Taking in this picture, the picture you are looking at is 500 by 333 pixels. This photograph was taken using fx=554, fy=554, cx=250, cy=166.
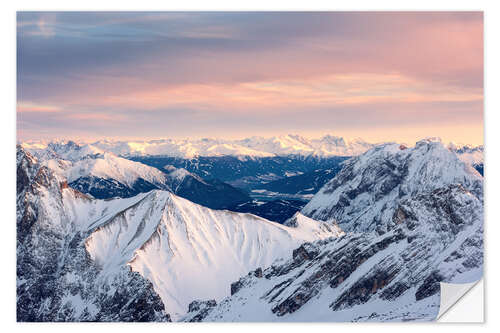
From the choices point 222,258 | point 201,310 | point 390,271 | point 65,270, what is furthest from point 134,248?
point 390,271

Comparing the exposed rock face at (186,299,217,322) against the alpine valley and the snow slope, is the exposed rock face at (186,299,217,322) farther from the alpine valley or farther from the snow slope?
the snow slope

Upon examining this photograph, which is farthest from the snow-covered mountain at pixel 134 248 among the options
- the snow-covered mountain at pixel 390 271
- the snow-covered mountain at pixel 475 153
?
the snow-covered mountain at pixel 475 153

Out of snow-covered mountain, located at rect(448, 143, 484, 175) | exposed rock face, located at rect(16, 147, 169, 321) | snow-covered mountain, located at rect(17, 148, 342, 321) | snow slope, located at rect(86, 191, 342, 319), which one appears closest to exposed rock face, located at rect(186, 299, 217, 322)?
exposed rock face, located at rect(16, 147, 169, 321)

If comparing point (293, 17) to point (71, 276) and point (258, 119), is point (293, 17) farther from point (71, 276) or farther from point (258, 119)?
point (71, 276)

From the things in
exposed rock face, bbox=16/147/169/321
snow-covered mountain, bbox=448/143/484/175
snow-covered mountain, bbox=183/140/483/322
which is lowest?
exposed rock face, bbox=16/147/169/321

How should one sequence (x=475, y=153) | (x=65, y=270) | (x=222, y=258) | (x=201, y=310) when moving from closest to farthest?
(x=475, y=153) → (x=201, y=310) → (x=65, y=270) → (x=222, y=258)

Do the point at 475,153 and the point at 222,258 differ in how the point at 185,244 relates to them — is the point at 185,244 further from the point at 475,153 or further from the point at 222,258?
the point at 475,153
